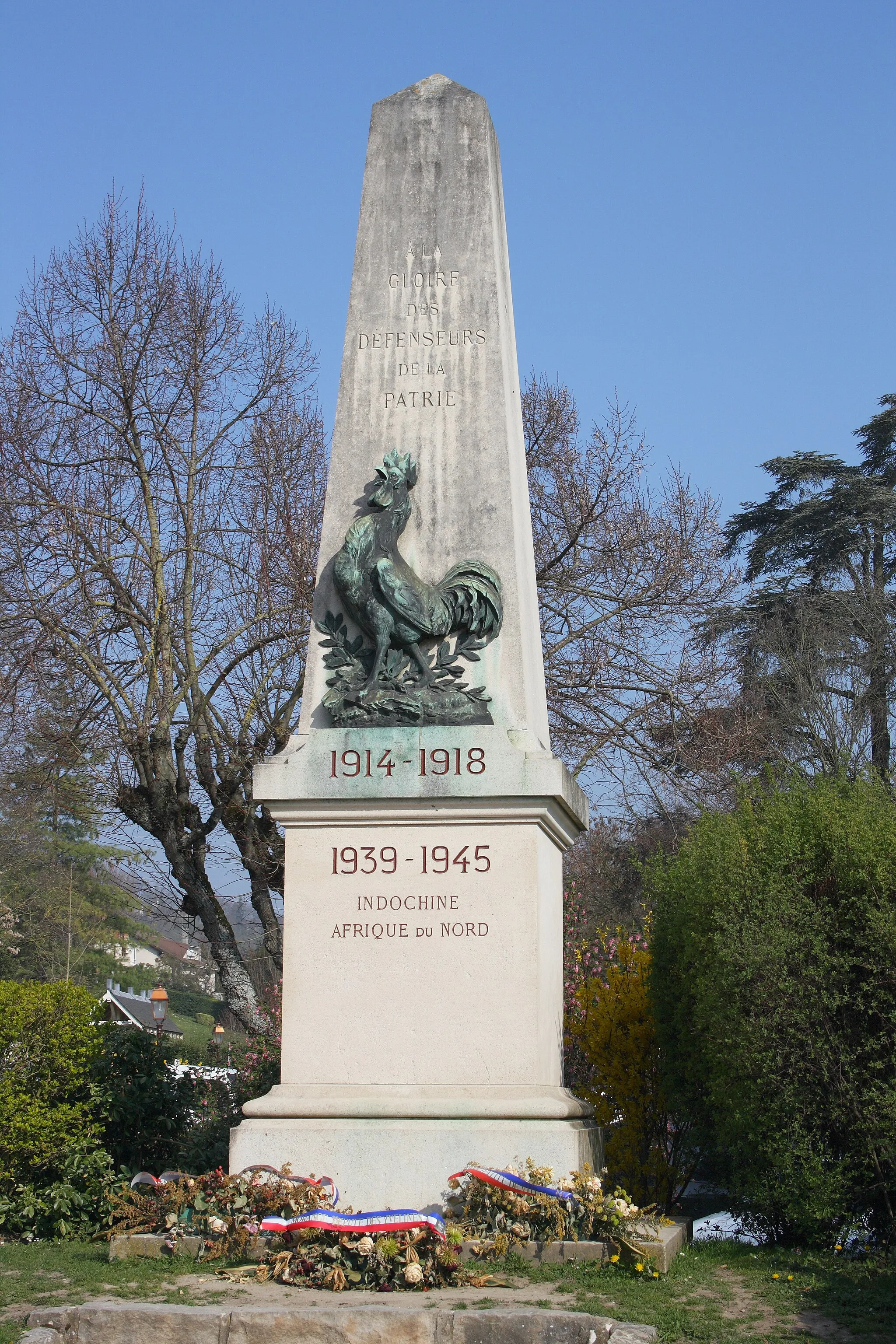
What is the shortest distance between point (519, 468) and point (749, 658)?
21106 millimetres

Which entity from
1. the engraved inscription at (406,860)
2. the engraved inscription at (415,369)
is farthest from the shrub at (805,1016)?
the engraved inscription at (415,369)

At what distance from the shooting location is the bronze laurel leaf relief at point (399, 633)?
8859 mm

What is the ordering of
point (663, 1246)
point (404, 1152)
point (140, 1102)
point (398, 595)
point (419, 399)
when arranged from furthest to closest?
point (140, 1102)
point (419, 399)
point (398, 595)
point (404, 1152)
point (663, 1246)

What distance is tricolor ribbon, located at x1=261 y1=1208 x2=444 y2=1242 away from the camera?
712 cm

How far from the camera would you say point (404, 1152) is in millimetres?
7949

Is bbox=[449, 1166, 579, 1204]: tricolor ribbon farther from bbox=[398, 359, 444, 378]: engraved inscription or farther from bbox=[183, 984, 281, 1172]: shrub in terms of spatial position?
bbox=[398, 359, 444, 378]: engraved inscription

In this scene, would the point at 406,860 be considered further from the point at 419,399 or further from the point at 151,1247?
the point at 419,399

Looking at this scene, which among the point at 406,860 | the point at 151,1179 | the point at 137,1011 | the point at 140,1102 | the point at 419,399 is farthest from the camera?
the point at 137,1011

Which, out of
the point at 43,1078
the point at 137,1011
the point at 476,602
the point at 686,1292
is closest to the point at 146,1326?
the point at 686,1292

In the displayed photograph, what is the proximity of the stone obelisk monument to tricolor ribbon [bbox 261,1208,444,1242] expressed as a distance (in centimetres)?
68

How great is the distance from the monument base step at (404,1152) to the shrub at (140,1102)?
243cm

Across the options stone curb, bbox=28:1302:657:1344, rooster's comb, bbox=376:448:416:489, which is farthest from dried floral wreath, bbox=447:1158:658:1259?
rooster's comb, bbox=376:448:416:489

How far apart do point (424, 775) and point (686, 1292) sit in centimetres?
323

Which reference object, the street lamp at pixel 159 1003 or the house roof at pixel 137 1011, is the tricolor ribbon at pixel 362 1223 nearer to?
the street lamp at pixel 159 1003
